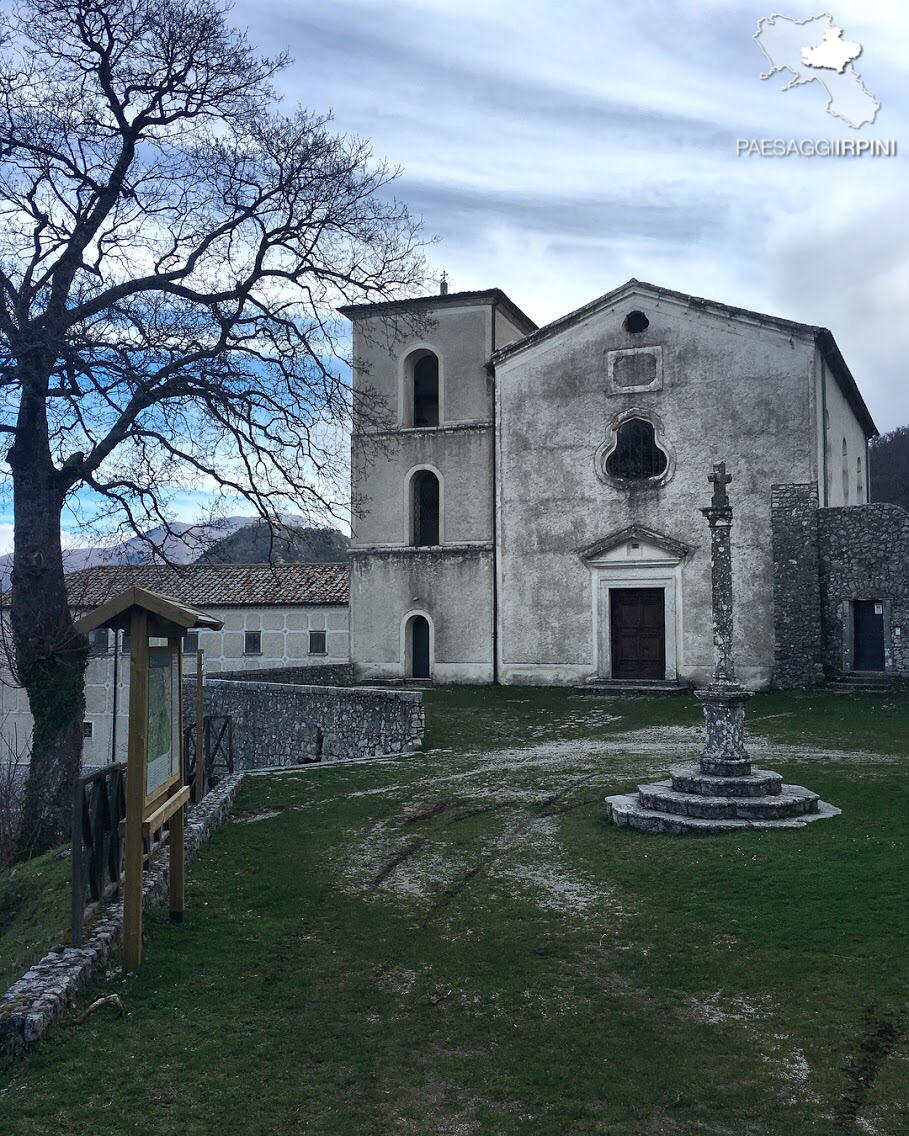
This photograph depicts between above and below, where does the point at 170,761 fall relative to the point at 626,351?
below

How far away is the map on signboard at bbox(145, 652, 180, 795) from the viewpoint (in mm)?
6238

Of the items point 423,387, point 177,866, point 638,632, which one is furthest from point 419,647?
point 177,866

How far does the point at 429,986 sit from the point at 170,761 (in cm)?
252

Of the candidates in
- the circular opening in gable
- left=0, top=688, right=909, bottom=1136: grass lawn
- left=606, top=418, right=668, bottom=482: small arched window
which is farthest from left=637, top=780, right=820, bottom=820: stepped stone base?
the circular opening in gable

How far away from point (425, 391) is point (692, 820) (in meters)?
19.3

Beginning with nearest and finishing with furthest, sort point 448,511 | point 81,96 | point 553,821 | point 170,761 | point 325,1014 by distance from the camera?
1. point 325,1014
2. point 170,761
3. point 553,821
4. point 81,96
5. point 448,511

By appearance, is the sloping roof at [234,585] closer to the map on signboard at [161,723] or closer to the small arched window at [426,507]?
the small arched window at [426,507]

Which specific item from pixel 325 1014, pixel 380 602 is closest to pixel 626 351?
pixel 380 602

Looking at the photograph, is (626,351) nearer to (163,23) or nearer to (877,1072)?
(163,23)

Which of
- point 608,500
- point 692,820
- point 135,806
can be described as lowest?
point 692,820

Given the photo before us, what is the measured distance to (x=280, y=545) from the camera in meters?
16.1

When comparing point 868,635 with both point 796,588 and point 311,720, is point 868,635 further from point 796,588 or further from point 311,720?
point 311,720

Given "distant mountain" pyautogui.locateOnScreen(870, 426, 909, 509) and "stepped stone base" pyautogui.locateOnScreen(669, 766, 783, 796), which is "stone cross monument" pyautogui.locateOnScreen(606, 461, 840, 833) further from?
"distant mountain" pyautogui.locateOnScreen(870, 426, 909, 509)

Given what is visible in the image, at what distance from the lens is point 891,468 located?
163 ft
